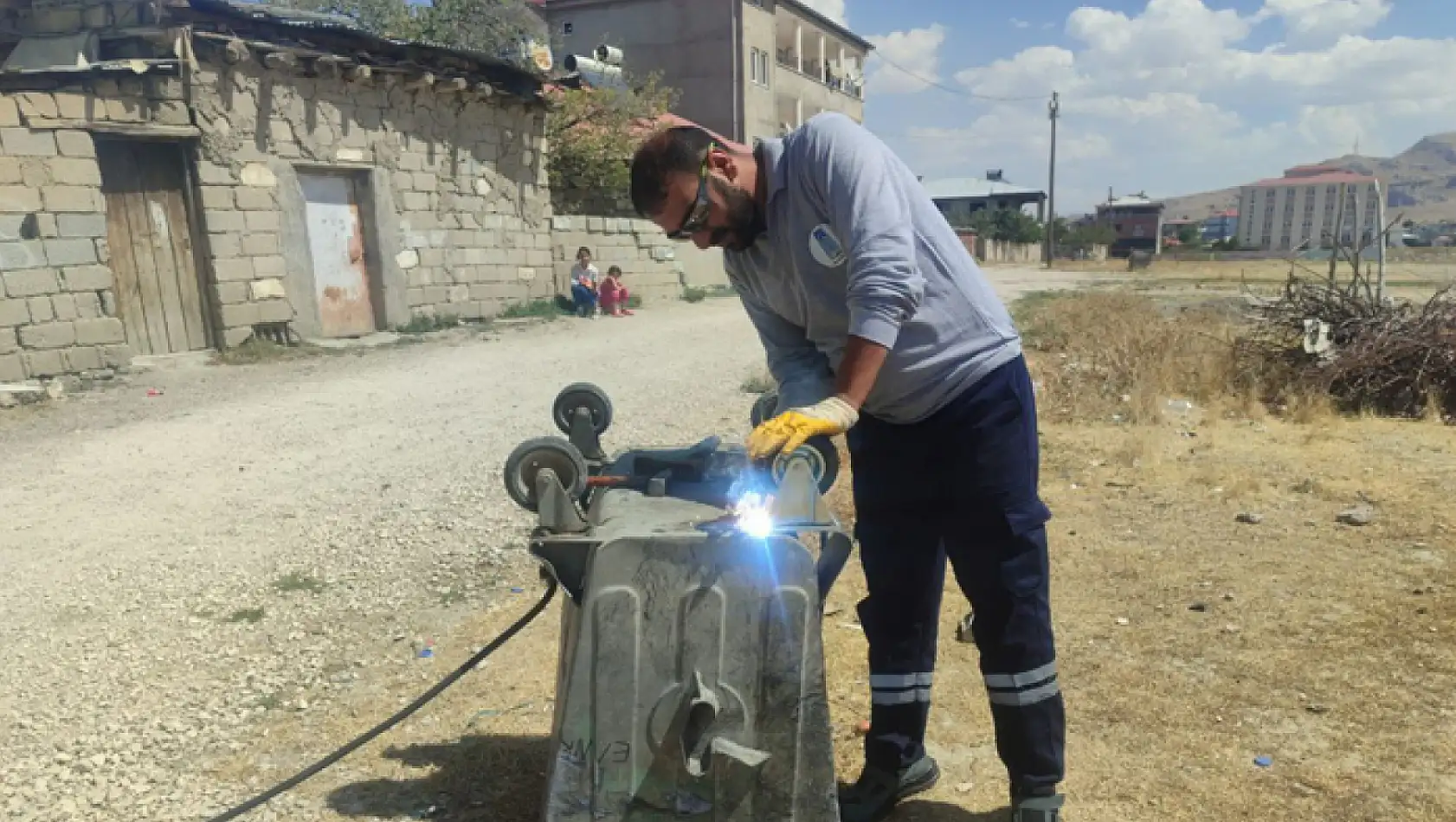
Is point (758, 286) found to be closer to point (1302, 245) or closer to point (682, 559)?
point (682, 559)

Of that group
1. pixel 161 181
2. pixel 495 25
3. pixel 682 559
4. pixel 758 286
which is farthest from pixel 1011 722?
pixel 495 25

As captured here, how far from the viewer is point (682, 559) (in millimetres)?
1630

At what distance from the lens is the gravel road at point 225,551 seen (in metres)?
2.59

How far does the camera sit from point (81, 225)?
8547 millimetres

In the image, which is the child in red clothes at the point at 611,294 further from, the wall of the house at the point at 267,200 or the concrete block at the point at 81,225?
the concrete block at the point at 81,225

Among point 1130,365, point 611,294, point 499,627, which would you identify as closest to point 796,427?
point 499,627

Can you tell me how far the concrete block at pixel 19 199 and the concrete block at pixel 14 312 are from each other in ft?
2.53

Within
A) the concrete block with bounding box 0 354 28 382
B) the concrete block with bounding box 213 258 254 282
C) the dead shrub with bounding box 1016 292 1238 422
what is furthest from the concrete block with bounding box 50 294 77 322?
the dead shrub with bounding box 1016 292 1238 422

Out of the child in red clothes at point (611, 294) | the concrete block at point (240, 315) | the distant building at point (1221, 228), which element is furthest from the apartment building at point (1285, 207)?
the concrete block at point (240, 315)

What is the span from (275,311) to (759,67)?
23.9 metres

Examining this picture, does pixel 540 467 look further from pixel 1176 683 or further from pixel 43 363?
pixel 43 363

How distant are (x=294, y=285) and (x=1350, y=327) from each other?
34.1 ft

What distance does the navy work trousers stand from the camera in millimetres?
1999

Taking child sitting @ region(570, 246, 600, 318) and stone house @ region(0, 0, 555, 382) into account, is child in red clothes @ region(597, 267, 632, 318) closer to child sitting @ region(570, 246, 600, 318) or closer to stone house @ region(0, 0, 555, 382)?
child sitting @ region(570, 246, 600, 318)
